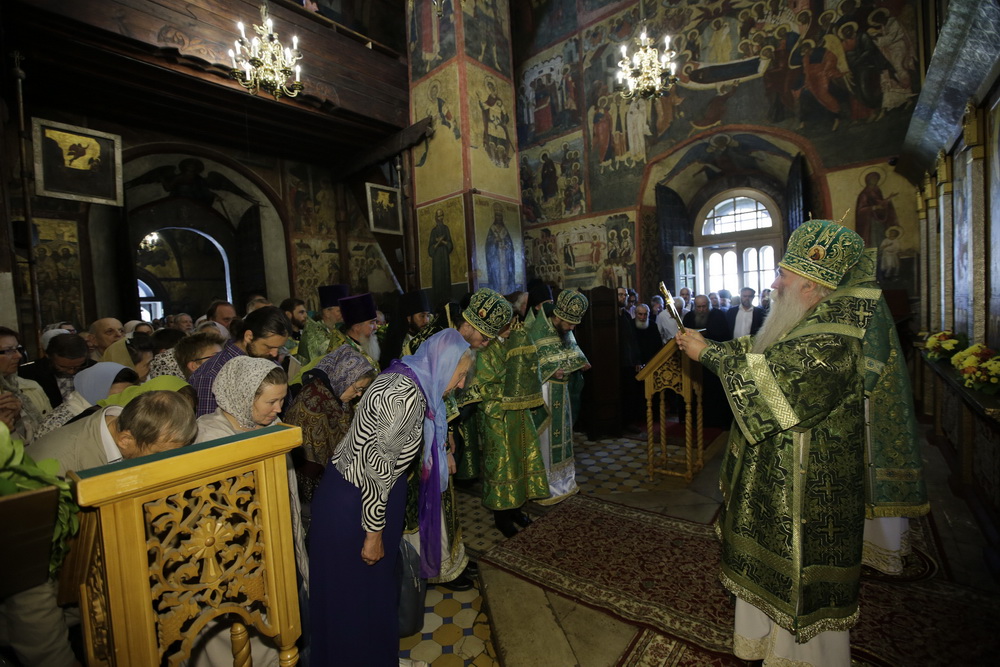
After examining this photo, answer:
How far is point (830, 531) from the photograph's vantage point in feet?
Answer: 6.39

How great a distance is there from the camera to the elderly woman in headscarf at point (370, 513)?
5.91 ft

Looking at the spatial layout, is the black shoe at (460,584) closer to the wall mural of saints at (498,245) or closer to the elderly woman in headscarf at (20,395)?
the elderly woman in headscarf at (20,395)

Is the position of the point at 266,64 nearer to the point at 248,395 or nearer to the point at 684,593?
the point at 248,395

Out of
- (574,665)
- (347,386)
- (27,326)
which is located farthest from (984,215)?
(27,326)

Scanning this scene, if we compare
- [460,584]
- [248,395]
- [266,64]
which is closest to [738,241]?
[266,64]

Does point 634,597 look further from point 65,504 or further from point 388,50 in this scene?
point 388,50

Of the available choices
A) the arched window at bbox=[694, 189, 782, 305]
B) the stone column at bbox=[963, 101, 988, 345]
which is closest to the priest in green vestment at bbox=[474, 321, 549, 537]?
the stone column at bbox=[963, 101, 988, 345]

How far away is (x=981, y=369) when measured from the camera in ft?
10.5

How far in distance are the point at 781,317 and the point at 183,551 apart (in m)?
2.39

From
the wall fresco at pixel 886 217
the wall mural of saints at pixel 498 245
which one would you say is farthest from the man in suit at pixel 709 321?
the wall mural of saints at pixel 498 245

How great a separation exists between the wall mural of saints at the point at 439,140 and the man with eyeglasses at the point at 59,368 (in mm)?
7212

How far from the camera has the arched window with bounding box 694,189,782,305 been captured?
36.3 ft

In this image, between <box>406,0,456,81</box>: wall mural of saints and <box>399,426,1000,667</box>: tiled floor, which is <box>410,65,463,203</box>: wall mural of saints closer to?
<box>406,0,456,81</box>: wall mural of saints

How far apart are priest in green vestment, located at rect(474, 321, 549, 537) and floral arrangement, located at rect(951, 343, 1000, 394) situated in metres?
3.00
